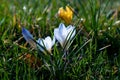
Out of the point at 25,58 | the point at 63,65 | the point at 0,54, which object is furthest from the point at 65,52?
the point at 0,54

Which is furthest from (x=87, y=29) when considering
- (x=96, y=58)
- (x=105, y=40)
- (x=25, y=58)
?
(x=25, y=58)

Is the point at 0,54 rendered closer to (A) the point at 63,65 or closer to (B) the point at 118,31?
(A) the point at 63,65

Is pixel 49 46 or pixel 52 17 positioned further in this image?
pixel 52 17

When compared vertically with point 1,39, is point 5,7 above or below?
above

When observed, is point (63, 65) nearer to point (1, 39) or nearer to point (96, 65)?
point (96, 65)

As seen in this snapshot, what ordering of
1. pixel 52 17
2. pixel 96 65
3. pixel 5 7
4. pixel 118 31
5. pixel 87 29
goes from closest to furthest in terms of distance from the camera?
pixel 96 65 < pixel 118 31 < pixel 87 29 < pixel 52 17 < pixel 5 7

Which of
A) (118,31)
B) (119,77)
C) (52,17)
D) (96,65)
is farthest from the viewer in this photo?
(52,17)

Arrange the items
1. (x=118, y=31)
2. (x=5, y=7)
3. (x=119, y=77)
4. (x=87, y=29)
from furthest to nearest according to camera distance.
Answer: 1. (x=5, y=7)
2. (x=87, y=29)
3. (x=118, y=31)
4. (x=119, y=77)

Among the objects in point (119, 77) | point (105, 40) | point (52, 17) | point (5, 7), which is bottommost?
point (119, 77)

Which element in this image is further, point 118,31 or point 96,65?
point 118,31
